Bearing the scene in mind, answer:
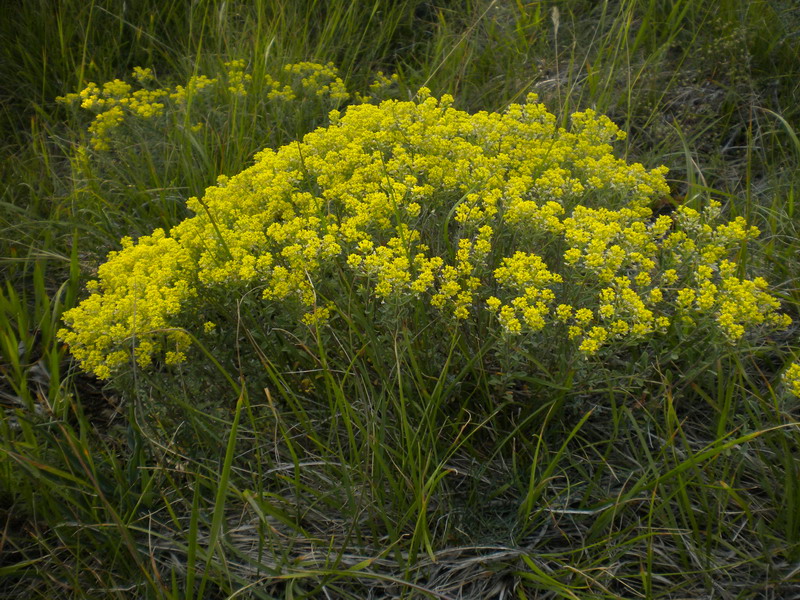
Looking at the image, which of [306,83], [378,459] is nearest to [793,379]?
[378,459]

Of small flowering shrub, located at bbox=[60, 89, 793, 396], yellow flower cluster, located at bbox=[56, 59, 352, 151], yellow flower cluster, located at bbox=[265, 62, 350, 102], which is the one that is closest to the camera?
small flowering shrub, located at bbox=[60, 89, 793, 396]

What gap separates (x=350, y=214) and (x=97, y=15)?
10.6 ft

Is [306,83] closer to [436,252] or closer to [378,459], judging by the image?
[436,252]

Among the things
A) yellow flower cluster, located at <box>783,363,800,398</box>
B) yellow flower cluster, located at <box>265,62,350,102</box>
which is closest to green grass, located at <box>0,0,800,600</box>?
yellow flower cluster, located at <box>783,363,800,398</box>

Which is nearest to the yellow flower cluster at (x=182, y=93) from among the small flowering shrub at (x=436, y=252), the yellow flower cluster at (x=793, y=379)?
the small flowering shrub at (x=436, y=252)

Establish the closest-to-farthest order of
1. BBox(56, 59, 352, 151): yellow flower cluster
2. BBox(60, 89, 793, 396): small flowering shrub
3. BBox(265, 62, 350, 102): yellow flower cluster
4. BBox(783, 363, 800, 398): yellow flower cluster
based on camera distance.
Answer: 1. BBox(783, 363, 800, 398): yellow flower cluster
2. BBox(60, 89, 793, 396): small flowering shrub
3. BBox(56, 59, 352, 151): yellow flower cluster
4. BBox(265, 62, 350, 102): yellow flower cluster

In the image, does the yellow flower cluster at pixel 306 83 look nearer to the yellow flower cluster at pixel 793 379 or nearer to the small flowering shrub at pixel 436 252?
the small flowering shrub at pixel 436 252

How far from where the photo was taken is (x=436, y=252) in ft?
8.49

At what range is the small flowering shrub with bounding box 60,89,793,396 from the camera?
2088 mm

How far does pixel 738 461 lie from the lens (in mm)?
2152

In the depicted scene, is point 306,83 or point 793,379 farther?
point 306,83

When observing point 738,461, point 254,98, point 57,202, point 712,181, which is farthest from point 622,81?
point 57,202

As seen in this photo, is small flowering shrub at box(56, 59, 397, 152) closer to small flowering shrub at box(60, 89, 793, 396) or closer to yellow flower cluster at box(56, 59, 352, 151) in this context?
yellow flower cluster at box(56, 59, 352, 151)

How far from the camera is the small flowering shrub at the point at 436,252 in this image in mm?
2088
